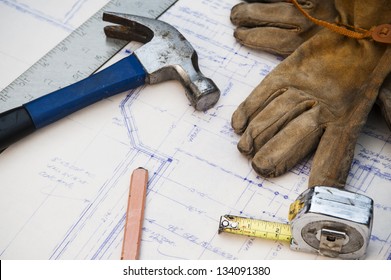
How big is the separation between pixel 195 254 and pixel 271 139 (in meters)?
0.34

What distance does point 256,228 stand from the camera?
1.53 metres

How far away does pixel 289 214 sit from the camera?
1526 millimetres

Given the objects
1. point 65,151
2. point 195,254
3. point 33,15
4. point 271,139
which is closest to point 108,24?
point 33,15

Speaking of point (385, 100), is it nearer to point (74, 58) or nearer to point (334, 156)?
point (334, 156)

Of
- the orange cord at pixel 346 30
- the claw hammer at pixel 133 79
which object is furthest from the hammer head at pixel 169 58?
the orange cord at pixel 346 30

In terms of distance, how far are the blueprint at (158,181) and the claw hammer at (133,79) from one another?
0.05 metres

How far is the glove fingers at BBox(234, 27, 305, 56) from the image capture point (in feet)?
6.01

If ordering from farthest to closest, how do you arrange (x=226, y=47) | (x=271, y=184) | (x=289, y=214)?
(x=226, y=47) → (x=271, y=184) → (x=289, y=214)

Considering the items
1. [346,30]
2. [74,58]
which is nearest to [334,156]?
[346,30]

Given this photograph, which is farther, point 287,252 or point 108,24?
point 108,24

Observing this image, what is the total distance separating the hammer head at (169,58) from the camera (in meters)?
1.73

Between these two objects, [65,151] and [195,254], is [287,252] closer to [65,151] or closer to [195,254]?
[195,254]

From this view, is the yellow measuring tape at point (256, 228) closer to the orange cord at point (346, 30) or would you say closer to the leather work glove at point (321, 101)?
the leather work glove at point (321, 101)

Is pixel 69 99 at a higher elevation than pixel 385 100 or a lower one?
higher
